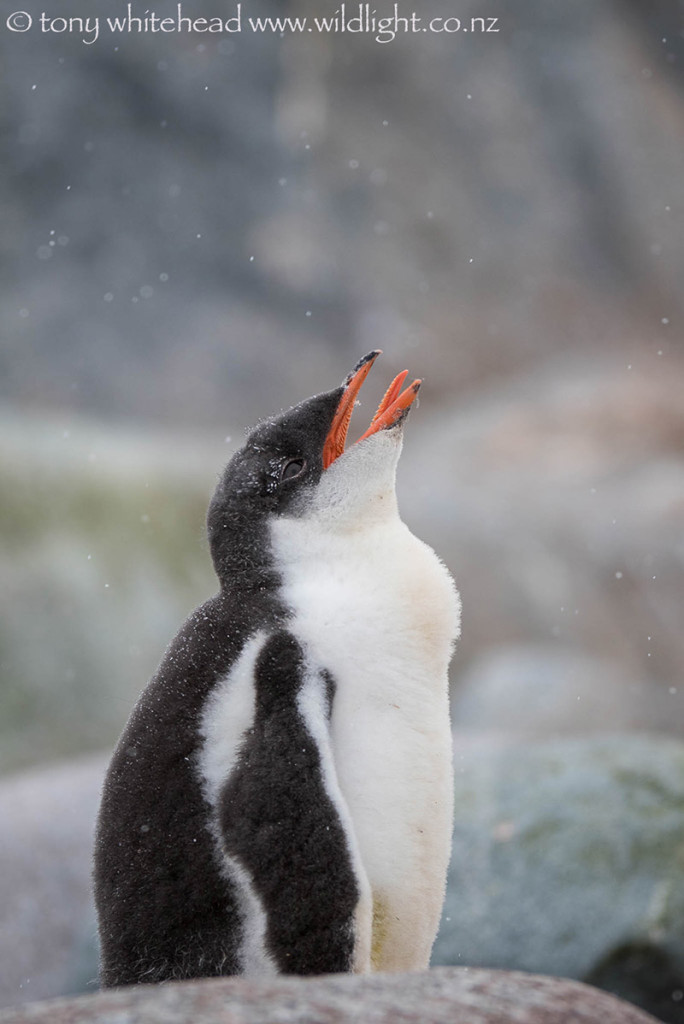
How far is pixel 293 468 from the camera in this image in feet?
3.79

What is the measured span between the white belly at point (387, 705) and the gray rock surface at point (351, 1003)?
7.2 inches

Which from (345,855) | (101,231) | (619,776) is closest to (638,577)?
(619,776)

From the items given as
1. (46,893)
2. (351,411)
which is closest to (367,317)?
(46,893)

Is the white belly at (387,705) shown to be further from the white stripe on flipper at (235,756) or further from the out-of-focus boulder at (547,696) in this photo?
the out-of-focus boulder at (547,696)

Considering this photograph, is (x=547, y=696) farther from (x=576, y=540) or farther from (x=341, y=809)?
(x=341, y=809)

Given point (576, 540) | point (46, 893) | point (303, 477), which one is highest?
point (303, 477)

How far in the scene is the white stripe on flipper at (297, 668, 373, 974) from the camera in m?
1.00

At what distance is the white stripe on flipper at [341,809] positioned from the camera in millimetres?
997

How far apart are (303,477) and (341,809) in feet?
1.14

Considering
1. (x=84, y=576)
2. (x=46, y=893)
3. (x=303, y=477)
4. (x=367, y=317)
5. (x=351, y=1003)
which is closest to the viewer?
(x=351, y=1003)

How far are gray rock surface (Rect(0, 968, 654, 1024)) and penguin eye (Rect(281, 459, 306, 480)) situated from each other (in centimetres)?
51

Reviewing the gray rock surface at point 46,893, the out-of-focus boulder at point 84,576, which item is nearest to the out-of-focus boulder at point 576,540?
the out-of-focus boulder at point 84,576

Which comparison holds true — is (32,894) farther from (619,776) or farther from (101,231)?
(101,231)

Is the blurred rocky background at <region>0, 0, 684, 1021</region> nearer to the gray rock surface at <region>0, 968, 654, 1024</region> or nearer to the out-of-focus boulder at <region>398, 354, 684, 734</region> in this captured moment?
the out-of-focus boulder at <region>398, 354, 684, 734</region>
